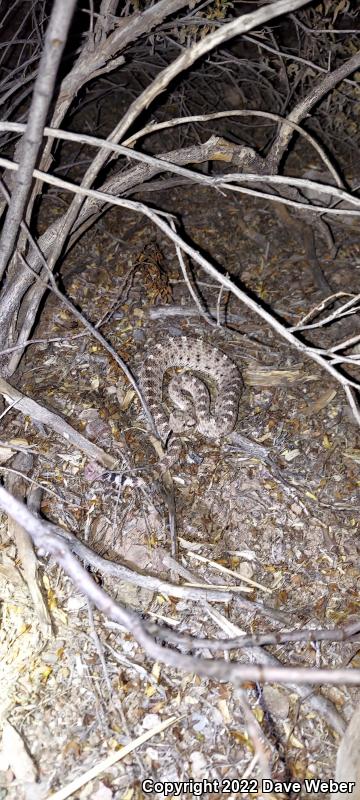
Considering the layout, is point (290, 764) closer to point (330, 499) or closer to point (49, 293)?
point (330, 499)

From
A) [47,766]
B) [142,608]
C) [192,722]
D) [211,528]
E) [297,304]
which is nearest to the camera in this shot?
[47,766]

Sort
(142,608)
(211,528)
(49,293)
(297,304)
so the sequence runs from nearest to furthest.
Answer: (142,608), (211,528), (49,293), (297,304)

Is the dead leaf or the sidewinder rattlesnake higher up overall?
the sidewinder rattlesnake

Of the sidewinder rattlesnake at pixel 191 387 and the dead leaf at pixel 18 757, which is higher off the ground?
the sidewinder rattlesnake at pixel 191 387

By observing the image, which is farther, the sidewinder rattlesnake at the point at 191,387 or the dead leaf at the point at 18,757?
the sidewinder rattlesnake at the point at 191,387

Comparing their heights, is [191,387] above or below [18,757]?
above

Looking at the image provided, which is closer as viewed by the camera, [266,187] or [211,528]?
[211,528]

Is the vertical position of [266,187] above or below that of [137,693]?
above

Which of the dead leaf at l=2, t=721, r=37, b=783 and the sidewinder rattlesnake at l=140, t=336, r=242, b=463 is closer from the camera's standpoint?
the dead leaf at l=2, t=721, r=37, b=783

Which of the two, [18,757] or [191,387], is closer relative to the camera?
[18,757]

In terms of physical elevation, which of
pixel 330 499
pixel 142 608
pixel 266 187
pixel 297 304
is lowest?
pixel 142 608

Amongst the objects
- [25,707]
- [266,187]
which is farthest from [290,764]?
[266,187]
